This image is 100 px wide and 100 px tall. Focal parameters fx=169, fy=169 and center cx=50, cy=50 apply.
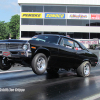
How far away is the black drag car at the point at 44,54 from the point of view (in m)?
5.88

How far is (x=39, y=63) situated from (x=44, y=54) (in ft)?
1.34

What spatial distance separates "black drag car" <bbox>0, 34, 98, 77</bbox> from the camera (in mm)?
5877

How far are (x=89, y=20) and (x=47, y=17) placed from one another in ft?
39.4

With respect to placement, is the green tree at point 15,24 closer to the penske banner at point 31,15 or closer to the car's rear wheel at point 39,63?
the penske banner at point 31,15

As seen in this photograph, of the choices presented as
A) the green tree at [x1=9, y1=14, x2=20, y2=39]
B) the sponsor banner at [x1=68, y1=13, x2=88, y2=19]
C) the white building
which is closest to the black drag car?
the white building

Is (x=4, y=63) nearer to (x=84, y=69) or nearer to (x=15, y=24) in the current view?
(x=84, y=69)

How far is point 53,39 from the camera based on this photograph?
6895 millimetres

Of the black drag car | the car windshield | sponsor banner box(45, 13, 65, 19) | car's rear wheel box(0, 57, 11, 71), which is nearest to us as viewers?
the black drag car

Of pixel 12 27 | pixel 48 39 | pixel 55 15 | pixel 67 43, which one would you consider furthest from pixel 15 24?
pixel 48 39

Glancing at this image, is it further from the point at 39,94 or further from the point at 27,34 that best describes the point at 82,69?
the point at 27,34

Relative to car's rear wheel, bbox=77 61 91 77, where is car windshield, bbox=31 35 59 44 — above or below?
above

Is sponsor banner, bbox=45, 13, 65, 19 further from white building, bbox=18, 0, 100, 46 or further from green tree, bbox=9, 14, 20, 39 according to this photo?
green tree, bbox=9, 14, 20, 39

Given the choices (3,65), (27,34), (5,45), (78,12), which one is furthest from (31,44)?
(78,12)

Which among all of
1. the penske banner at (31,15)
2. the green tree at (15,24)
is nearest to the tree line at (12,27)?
the green tree at (15,24)
